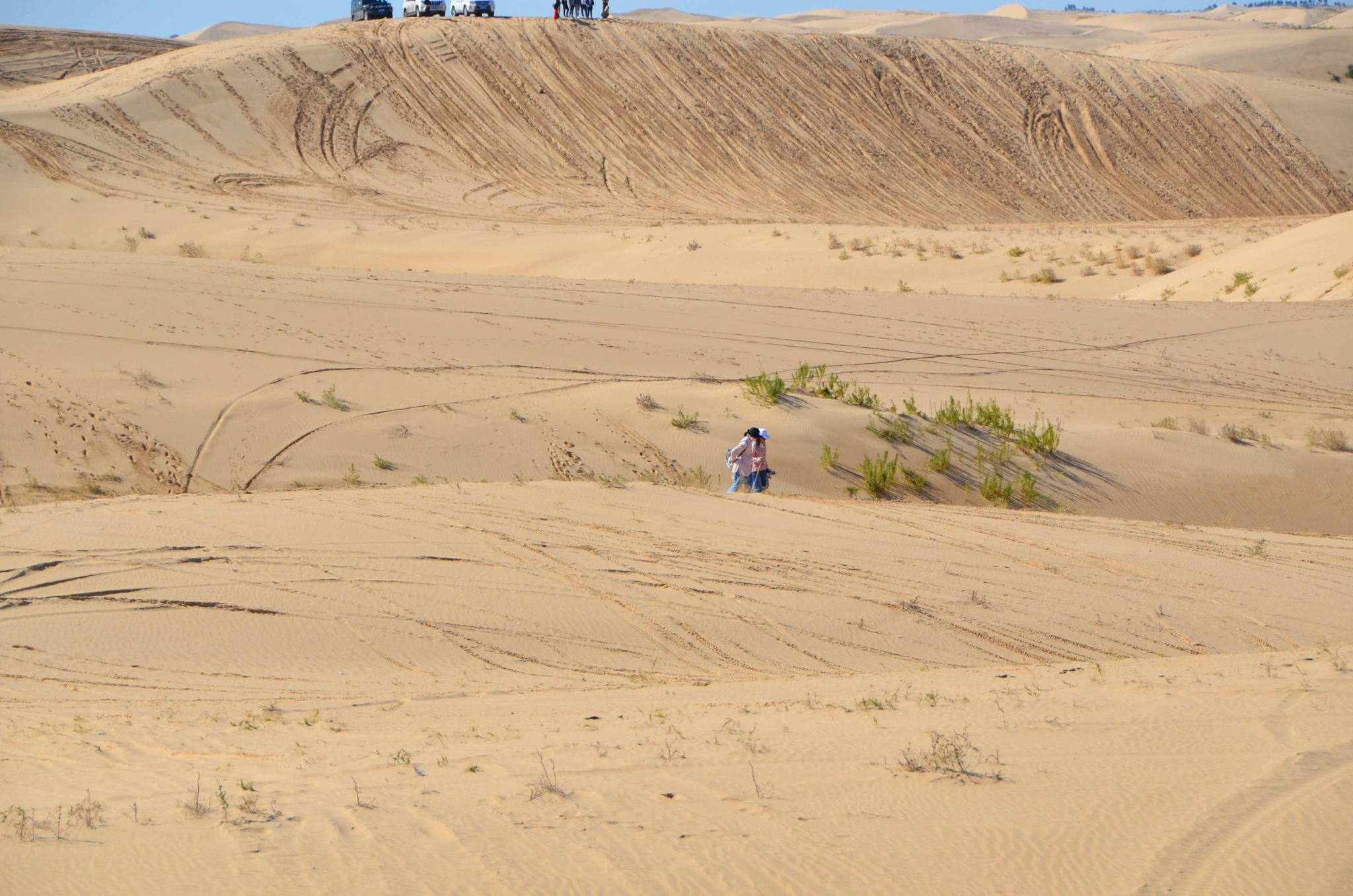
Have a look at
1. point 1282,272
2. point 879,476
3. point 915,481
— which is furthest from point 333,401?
point 1282,272

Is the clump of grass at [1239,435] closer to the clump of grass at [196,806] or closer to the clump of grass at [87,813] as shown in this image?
the clump of grass at [196,806]

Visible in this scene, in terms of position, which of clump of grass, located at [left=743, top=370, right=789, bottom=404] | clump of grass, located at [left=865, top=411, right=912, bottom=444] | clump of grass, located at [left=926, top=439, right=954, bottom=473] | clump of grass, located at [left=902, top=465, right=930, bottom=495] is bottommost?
clump of grass, located at [left=902, top=465, right=930, bottom=495]

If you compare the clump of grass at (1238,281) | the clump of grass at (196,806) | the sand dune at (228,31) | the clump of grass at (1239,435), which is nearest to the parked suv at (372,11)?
the clump of grass at (1238,281)

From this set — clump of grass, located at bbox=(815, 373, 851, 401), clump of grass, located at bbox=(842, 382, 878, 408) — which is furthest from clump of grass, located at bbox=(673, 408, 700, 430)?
clump of grass, located at bbox=(842, 382, 878, 408)

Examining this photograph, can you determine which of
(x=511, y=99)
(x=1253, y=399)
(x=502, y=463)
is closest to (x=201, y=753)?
(x=502, y=463)

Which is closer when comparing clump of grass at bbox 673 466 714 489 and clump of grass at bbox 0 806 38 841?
clump of grass at bbox 0 806 38 841

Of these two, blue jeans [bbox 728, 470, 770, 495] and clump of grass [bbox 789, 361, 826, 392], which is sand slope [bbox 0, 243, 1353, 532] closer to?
clump of grass [bbox 789, 361, 826, 392]

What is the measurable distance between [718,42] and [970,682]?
121 ft

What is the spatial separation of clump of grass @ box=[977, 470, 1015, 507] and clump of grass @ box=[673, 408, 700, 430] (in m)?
3.06

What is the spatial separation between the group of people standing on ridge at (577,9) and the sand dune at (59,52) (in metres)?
19.0

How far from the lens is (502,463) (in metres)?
10.5

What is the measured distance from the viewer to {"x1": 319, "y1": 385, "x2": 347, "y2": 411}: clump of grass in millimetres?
11117

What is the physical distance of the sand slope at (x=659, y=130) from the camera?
30391 millimetres

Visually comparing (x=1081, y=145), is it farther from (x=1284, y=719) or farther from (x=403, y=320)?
(x=1284, y=719)
